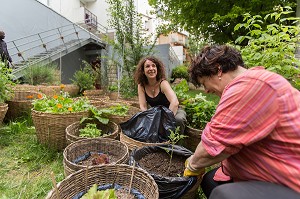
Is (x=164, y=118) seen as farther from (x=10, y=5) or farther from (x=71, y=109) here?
(x=10, y=5)

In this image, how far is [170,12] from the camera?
980 cm

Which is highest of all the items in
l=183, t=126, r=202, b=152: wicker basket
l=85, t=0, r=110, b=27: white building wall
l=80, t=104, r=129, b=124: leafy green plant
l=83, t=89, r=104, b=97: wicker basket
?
l=85, t=0, r=110, b=27: white building wall

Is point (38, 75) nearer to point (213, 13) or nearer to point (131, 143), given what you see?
point (131, 143)

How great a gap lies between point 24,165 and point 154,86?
1815 mm

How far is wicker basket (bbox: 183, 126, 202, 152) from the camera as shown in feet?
9.04

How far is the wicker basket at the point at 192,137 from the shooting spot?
2.75 meters

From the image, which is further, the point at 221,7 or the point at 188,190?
the point at 221,7

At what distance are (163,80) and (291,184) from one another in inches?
85.1

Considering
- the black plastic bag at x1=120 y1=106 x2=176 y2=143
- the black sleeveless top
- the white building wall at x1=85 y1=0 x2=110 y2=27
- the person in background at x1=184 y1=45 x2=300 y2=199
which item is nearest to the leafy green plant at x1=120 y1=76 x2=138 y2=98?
the black sleeveless top

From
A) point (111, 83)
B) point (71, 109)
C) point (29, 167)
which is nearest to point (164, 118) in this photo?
point (71, 109)

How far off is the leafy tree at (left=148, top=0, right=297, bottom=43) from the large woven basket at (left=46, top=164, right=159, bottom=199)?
624 centimetres

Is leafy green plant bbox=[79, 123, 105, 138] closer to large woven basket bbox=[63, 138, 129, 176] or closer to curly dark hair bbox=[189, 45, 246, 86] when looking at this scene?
large woven basket bbox=[63, 138, 129, 176]

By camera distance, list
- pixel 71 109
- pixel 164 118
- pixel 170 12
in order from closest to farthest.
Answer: pixel 164 118 < pixel 71 109 < pixel 170 12

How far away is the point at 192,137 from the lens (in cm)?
283
